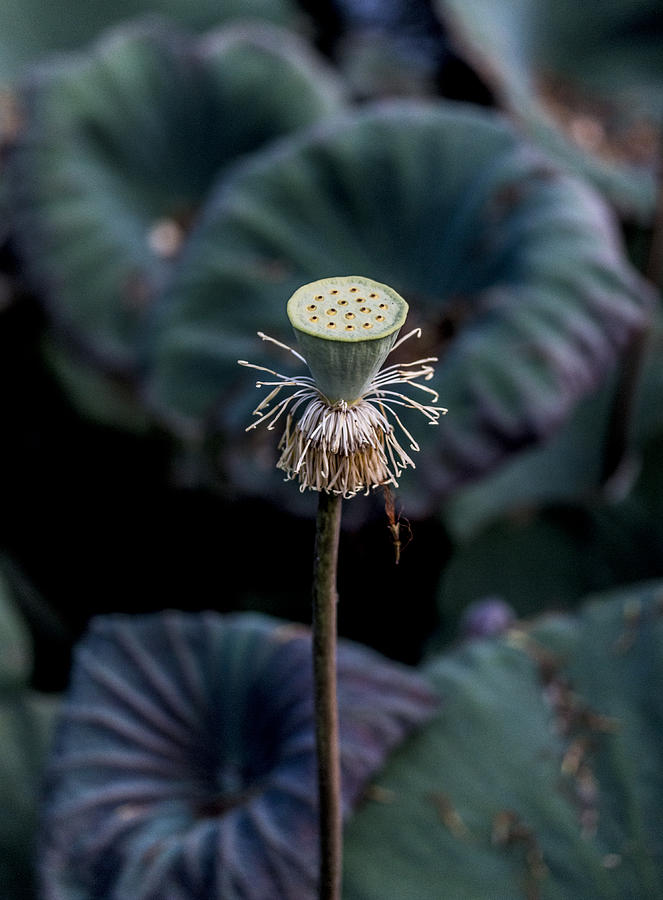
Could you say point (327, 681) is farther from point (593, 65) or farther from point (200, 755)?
point (593, 65)

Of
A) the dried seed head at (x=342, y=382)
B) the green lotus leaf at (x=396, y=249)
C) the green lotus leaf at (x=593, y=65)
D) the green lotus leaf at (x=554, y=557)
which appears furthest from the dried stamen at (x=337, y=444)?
the green lotus leaf at (x=593, y=65)

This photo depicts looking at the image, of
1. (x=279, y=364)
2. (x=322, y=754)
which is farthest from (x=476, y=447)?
(x=322, y=754)

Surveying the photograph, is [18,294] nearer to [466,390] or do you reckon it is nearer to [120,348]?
[120,348]

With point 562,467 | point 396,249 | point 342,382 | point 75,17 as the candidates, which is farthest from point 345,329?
point 75,17

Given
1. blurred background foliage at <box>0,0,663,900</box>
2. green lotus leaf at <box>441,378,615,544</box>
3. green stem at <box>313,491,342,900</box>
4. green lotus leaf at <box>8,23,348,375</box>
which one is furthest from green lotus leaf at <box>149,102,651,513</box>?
green stem at <box>313,491,342,900</box>

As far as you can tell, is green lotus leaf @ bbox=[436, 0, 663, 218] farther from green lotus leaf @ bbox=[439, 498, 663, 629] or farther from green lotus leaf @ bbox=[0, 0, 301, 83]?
green lotus leaf @ bbox=[439, 498, 663, 629]

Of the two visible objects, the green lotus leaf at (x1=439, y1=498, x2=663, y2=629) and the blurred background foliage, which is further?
the green lotus leaf at (x1=439, y1=498, x2=663, y2=629)

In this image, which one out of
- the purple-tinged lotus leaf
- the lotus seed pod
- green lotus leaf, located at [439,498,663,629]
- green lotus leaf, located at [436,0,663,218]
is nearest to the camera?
the lotus seed pod
